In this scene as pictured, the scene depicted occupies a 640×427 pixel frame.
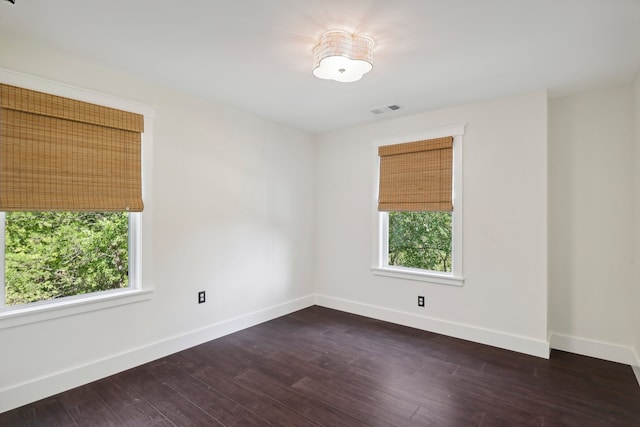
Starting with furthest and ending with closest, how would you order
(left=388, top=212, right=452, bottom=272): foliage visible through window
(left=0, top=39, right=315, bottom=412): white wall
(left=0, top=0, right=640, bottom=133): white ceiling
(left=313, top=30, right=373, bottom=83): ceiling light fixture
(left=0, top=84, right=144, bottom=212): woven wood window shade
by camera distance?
(left=388, top=212, right=452, bottom=272): foliage visible through window
(left=0, top=39, right=315, bottom=412): white wall
(left=0, top=84, right=144, bottom=212): woven wood window shade
(left=313, top=30, right=373, bottom=83): ceiling light fixture
(left=0, top=0, right=640, bottom=133): white ceiling

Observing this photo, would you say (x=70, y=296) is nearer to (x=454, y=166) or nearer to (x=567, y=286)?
(x=454, y=166)

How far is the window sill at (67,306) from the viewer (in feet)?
7.48

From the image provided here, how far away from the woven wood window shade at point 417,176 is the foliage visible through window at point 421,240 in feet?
0.60

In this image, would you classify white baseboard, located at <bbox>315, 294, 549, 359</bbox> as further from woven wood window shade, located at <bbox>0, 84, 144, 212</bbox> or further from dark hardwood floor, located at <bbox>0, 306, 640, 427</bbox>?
woven wood window shade, located at <bbox>0, 84, 144, 212</bbox>

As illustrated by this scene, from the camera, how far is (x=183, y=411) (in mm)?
2240

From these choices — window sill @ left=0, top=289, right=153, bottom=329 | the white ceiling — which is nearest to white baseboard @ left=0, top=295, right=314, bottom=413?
window sill @ left=0, top=289, right=153, bottom=329

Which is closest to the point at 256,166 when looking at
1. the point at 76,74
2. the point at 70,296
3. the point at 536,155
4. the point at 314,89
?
the point at 314,89

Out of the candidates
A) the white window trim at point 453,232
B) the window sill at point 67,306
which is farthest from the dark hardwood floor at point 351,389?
the white window trim at point 453,232

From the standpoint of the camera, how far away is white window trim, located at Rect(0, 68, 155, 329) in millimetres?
2281

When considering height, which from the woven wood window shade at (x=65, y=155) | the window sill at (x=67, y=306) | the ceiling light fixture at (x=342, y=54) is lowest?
the window sill at (x=67, y=306)

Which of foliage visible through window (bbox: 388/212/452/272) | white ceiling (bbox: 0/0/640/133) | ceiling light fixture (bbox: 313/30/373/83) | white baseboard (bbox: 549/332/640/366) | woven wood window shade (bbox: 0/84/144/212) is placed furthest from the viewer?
foliage visible through window (bbox: 388/212/452/272)

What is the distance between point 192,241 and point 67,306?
1.11 m

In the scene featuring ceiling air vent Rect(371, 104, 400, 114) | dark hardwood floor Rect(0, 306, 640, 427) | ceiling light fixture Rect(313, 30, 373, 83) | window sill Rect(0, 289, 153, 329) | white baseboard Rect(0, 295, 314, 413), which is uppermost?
ceiling air vent Rect(371, 104, 400, 114)

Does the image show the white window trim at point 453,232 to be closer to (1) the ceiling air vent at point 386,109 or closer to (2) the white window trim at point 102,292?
(1) the ceiling air vent at point 386,109
